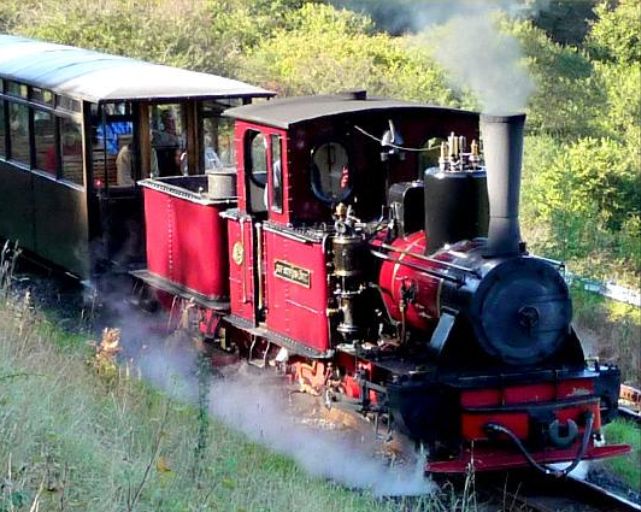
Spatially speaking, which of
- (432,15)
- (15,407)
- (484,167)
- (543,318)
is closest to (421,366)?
(543,318)

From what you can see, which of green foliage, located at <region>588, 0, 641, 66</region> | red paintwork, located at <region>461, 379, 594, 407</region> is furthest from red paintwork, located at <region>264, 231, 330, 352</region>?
green foliage, located at <region>588, 0, 641, 66</region>

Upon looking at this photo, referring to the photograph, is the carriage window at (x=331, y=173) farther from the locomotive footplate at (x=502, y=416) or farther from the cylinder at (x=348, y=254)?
the locomotive footplate at (x=502, y=416)

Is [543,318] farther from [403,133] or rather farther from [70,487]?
[70,487]

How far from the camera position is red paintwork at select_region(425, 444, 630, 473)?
7086mm

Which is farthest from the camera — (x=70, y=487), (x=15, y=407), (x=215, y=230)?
(x=215, y=230)

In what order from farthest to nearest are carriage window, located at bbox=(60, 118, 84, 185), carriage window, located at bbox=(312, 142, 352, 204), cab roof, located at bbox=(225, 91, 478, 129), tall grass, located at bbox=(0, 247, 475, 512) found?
carriage window, located at bbox=(60, 118, 84, 185) < carriage window, located at bbox=(312, 142, 352, 204) < cab roof, located at bbox=(225, 91, 478, 129) < tall grass, located at bbox=(0, 247, 475, 512)

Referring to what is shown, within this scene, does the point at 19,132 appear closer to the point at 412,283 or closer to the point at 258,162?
the point at 258,162

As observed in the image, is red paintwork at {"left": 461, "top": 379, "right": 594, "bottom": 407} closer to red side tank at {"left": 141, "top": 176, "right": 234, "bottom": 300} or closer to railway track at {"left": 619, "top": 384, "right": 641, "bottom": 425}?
red side tank at {"left": 141, "top": 176, "right": 234, "bottom": 300}

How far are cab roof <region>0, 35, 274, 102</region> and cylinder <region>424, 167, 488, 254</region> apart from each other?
3.52 metres

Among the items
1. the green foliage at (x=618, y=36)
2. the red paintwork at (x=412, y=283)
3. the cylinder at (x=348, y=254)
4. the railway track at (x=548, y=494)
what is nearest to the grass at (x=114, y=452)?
the railway track at (x=548, y=494)

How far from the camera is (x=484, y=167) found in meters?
Result: 7.54

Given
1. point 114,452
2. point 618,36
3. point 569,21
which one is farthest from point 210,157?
point 569,21

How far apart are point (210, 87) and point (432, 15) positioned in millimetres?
8383

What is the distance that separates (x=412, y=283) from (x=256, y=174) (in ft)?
6.23
